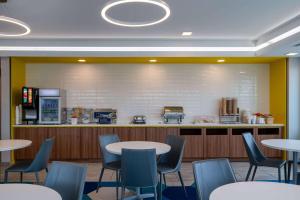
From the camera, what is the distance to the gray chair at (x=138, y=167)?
9.49ft

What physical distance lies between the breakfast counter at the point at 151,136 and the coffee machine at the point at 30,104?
229mm

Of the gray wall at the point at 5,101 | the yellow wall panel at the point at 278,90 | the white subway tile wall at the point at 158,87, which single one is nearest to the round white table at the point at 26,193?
the gray wall at the point at 5,101

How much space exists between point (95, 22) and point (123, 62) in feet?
A: 5.98

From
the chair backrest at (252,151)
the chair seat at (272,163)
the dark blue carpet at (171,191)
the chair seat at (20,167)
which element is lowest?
the dark blue carpet at (171,191)

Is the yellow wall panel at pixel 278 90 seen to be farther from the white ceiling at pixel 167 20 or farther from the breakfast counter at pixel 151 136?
the white ceiling at pixel 167 20

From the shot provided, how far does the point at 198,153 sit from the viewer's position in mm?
5656

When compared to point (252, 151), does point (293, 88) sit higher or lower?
higher

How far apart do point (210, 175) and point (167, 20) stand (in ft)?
8.91

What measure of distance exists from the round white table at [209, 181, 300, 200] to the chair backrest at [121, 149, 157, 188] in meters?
1.12

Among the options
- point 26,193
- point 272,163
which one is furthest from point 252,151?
point 26,193

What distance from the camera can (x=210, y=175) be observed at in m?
2.31

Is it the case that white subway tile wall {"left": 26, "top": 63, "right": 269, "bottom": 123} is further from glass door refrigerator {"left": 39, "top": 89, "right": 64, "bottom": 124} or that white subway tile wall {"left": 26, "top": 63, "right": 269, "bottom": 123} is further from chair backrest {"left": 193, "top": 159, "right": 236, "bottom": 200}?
chair backrest {"left": 193, "top": 159, "right": 236, "bottom": 200}

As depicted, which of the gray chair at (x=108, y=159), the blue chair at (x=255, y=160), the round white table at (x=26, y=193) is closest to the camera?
the round white table at (x=26, y=193)

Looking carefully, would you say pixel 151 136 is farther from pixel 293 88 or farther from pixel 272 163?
pixel 293 88
